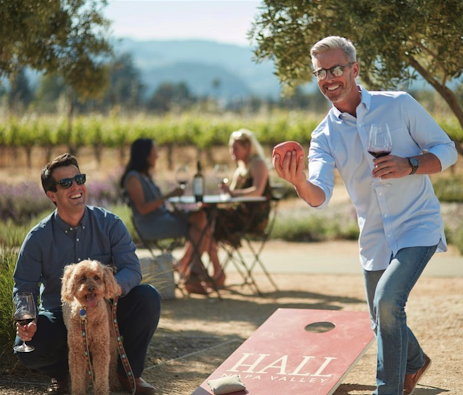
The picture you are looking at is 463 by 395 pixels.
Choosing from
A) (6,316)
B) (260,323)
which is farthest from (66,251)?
(260,323)

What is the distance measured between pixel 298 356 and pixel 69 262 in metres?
1.35

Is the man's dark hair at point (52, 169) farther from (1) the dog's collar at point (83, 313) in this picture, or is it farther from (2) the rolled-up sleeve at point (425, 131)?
(2) the rolled-up sleeve at point (425, 131)

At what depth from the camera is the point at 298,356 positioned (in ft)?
13.9

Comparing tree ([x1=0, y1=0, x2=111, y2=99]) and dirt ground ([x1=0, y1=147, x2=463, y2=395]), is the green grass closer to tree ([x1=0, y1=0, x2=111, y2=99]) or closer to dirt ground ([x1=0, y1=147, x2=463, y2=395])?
dirt ground ([x1=0, y1=147, x2=463, y2=395])

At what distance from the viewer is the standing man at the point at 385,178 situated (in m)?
3.48

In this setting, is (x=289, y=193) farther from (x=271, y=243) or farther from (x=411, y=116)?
(x=411, y=116)

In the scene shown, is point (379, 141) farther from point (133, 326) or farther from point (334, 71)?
→ point (133, 326)

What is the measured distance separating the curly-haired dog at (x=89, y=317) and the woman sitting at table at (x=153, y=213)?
138 inches

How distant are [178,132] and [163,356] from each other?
19.2 meters

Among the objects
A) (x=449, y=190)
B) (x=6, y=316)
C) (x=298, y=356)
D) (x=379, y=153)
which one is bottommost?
(x=449, y=190)

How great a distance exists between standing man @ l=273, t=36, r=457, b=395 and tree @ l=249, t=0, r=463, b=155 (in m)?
1.67

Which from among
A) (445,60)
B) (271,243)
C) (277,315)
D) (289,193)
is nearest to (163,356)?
(277,315)

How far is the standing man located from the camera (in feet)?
11.4

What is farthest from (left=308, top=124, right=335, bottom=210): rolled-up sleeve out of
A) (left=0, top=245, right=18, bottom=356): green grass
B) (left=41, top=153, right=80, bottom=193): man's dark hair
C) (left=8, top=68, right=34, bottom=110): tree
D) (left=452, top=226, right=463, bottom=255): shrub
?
(left=452, top=226, right=463, bottom=255): shrub
